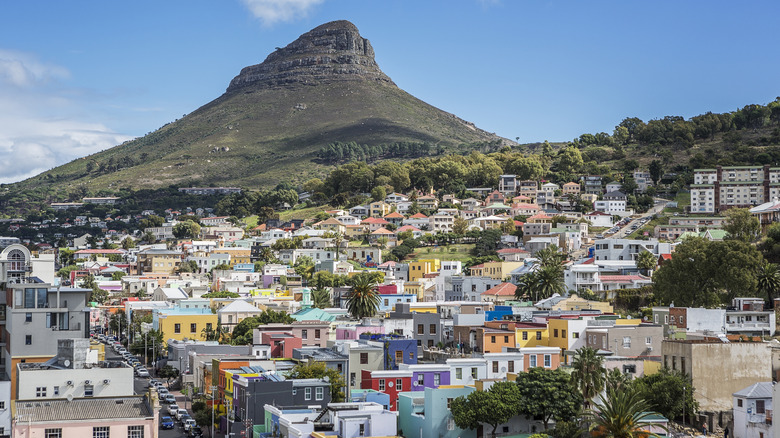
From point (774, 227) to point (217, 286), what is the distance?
65498 millimetres

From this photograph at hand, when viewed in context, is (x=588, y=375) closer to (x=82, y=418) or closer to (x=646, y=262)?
(x=82, y=418)

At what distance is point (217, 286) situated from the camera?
134m

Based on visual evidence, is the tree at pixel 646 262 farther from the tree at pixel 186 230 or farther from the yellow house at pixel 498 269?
the tree at pixel 186 230

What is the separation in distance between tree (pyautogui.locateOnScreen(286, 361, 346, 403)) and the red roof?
47995 mm

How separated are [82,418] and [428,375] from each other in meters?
21.9

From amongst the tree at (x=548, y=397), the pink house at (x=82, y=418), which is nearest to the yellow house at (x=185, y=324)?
the tree at (x=548, y=397)

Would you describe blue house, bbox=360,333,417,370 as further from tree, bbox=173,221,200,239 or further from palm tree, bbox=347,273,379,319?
tree, bbox=173,221,200,239

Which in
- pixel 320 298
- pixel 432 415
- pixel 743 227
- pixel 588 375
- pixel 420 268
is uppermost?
pixel 743 227

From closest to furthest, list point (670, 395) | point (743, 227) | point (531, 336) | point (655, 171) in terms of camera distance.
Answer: point (670, 395)
point (531, 336)
point (743, 227)
point (655, 171)

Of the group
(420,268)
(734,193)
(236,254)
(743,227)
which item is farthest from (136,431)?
(734,193)

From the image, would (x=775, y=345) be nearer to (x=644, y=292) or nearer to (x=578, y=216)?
(x=644, y=292)

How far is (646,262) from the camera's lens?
11762 centimetres

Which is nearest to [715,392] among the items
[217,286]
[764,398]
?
[764,398]

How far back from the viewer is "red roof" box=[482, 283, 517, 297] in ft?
346
